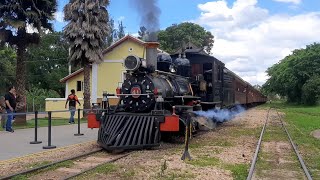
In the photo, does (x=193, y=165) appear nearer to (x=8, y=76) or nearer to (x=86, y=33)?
(x=86, y=33)

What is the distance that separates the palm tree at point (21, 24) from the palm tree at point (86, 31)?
5529mm

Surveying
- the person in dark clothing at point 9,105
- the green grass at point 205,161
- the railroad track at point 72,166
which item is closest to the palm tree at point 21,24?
the person in dark clothing at point 9,105

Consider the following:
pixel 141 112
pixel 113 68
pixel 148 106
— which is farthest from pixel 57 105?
pixel 148 106

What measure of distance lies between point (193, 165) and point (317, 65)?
4671cm

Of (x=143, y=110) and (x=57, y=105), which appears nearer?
(x=143, y=110)

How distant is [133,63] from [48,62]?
163ft

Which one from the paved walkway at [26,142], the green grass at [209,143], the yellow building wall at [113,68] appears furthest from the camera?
the yellow building wall at [113,68]

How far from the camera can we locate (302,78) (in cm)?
5250

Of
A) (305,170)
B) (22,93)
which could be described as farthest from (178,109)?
(22,93)

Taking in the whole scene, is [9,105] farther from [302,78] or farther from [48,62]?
[48,62]

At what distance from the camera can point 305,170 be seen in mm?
8070

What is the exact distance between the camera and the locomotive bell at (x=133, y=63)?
10.9m

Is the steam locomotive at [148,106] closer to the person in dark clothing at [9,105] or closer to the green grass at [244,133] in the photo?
the green grass at [244,133]

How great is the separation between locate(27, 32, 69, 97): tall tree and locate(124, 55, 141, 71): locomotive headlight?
153ft
